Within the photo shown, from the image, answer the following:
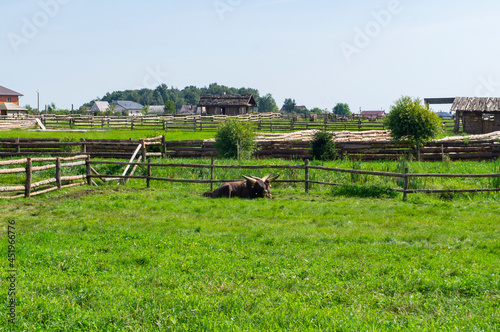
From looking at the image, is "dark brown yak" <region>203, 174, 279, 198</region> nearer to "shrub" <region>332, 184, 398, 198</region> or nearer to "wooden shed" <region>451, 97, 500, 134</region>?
"shrub" <region>332, 184, 398, 198</region>

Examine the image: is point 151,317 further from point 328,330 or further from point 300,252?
point 300,252

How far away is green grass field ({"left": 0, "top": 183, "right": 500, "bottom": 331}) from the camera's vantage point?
5.20 metres

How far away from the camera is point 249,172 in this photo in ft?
55.3

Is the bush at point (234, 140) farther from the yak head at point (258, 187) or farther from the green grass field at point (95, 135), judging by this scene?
the green grass field at point (95, 135)

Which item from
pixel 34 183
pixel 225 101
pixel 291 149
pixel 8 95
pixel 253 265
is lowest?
pixel 253 265

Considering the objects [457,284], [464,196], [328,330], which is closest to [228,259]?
[328,330]

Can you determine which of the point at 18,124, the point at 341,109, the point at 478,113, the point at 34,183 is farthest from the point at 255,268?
the point at 341,109

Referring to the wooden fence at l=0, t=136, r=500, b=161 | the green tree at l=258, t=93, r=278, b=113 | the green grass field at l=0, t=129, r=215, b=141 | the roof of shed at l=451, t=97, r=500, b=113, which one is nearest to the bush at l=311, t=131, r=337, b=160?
the wooden fence at l=0, t=136, r=500, b=161

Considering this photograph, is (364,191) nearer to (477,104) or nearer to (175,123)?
(477,104)

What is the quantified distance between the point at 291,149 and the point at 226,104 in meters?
50.9

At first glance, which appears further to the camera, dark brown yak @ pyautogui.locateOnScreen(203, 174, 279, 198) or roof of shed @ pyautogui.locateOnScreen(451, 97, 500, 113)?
roof of shed @ pyautogui.locateOnScreen(451, 97, 500, 113)

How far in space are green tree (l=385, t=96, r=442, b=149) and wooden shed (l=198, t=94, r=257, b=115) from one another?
4816 cm

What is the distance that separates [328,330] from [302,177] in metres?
11.7

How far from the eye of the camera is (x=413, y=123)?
80.5ft
